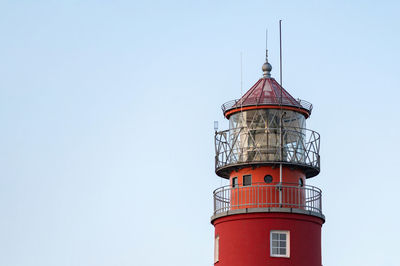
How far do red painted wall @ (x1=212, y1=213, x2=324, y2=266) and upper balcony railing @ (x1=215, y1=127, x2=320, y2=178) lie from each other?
2433 mm

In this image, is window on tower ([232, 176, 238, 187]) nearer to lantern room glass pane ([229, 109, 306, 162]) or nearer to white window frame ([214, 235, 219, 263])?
lantern room glass pane ([229, 109, 306, 162])

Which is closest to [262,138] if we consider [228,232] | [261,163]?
[261,163]

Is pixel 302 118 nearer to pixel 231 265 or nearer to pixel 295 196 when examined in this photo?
pixel 295 196

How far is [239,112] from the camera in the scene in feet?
168

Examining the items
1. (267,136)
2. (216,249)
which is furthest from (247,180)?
(216,249)

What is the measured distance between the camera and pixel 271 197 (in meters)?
49.5

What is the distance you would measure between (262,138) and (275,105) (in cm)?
167

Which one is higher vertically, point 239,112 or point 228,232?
point 239,112

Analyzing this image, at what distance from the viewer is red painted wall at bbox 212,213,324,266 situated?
48.7 m

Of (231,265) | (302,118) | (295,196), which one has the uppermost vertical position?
(302,118)

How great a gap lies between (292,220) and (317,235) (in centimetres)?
180

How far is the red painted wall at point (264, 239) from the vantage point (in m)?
48.7

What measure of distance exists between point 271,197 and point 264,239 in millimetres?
1997

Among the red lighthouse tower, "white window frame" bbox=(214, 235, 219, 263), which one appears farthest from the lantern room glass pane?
"white window frame" bbox=(214, 235, 219, 263)
